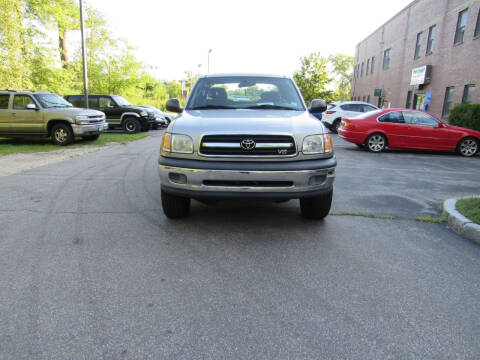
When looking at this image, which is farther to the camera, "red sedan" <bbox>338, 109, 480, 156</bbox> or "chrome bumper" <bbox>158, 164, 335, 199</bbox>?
"red sedan" <bbox>338, 109, 480, 156</bbox>

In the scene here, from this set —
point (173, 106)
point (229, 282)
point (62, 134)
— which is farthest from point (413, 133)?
point (62, 134)

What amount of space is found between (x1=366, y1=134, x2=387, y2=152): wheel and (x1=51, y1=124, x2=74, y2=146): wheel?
9931 mm

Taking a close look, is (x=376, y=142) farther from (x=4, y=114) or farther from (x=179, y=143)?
(x=4, y=114)

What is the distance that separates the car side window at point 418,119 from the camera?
12070 millimetres

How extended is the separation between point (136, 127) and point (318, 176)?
15.5 metres

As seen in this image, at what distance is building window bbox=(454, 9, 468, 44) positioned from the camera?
1952 centimetres

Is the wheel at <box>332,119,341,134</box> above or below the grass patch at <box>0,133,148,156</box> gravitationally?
above

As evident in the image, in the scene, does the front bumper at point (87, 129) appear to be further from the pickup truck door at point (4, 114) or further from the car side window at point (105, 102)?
the car side window at point (105, 102)

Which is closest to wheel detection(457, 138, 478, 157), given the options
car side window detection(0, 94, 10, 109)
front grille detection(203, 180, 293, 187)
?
front grille detection(203, 180, 293, 187)

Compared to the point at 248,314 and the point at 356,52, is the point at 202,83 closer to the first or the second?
the point at 248,314

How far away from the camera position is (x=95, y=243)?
3.79 metres

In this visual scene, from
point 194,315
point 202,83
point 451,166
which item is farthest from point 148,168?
point 451,166

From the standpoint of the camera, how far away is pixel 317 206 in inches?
174

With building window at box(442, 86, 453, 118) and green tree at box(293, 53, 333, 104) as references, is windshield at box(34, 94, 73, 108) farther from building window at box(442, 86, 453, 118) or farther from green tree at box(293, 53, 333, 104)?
green tree at box(293, 53, 333, 104)
